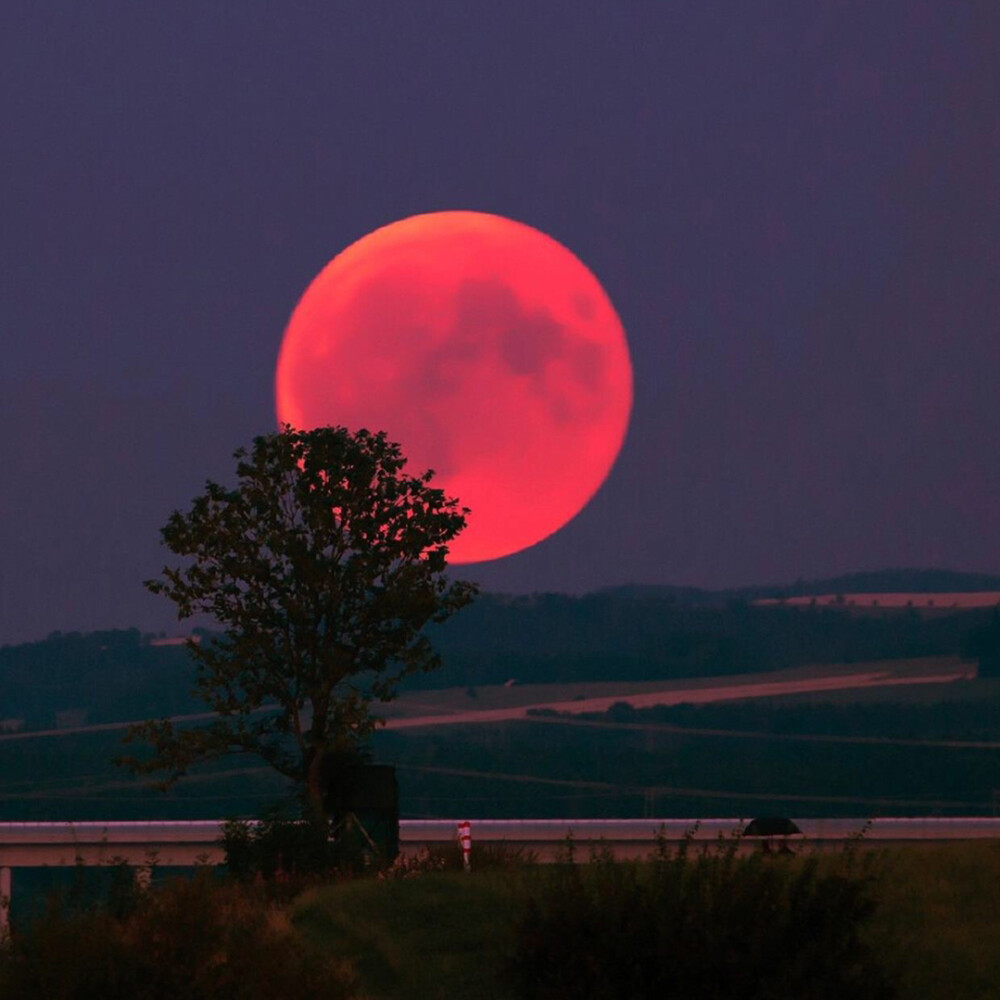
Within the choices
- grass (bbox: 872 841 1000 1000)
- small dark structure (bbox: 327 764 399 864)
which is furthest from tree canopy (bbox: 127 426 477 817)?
grass (bbox: 872 841 1000 1000)

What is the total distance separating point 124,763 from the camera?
131 ft

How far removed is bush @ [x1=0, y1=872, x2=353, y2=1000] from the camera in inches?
693

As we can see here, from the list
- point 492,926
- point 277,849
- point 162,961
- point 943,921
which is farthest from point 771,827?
point 162,961

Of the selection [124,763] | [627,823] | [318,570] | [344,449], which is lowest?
[627,823]

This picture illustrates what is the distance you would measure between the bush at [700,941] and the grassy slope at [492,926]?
86cm

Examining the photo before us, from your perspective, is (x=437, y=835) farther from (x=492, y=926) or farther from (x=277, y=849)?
(x=492, y=926)

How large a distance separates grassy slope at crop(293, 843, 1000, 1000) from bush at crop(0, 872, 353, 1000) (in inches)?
103

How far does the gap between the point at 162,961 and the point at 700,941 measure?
16.5 feet

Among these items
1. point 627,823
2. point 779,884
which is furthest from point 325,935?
point 627,823

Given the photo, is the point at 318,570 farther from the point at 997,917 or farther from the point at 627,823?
the point at 627,823

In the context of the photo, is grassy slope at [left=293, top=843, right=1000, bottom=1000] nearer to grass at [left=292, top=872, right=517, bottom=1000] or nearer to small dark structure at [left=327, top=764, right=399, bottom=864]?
grass at [left=292, top=872, right=517, bottom=1000]

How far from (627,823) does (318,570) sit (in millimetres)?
36979

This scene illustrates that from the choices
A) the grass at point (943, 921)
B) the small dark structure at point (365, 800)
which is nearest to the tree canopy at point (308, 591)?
the small dark structure at point (365, 800)

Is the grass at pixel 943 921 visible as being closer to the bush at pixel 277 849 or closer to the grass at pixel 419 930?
the grass at pixel 419 930
